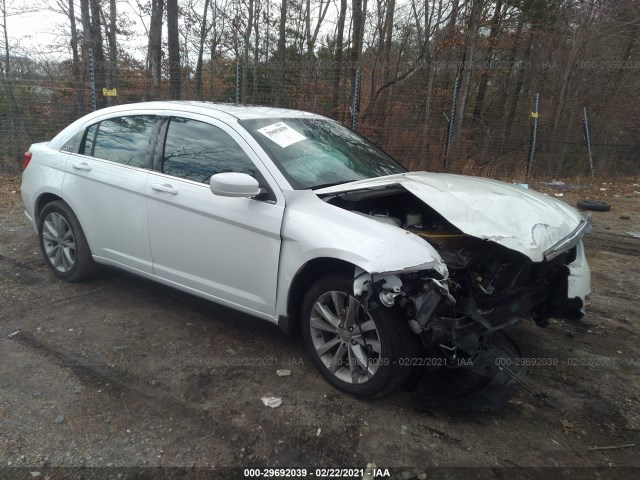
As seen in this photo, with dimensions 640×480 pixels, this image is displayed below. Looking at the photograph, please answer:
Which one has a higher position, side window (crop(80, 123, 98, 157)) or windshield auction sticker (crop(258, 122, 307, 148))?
windshield auction sticker (crop(258, 122, 307, 148))

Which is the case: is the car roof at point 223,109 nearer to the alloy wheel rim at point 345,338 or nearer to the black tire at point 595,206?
the alloy wheel rim at point 345,338

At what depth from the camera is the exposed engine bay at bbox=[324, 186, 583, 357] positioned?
2461 mm

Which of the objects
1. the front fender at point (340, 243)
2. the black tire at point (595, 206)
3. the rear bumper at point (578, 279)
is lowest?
the black tire at point (595, 206)

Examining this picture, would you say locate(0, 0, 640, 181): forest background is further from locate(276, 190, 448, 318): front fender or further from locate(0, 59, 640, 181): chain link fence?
locate(276, 190, 448, 318): front fender

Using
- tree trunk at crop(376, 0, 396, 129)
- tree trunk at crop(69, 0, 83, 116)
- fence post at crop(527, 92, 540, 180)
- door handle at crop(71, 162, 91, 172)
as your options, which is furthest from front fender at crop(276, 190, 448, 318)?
fence post at crop(527, 92, 540, 180)

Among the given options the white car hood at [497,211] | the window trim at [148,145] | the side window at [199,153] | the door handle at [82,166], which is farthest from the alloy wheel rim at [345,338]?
the door handle at [82,166]

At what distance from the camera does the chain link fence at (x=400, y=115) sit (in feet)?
30.7

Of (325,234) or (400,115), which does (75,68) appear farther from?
(325,234)

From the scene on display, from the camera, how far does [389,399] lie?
2.83 meters

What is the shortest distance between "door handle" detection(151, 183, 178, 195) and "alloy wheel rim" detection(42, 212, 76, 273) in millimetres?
1297

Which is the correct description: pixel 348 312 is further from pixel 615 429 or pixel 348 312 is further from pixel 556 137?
pixel 556 137

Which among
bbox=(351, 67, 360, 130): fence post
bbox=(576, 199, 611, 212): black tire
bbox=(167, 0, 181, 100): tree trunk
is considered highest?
bbox=(167, 0, 181, 100): tree trunk

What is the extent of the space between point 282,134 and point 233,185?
0.78 m

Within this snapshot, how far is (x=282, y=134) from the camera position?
343cm
